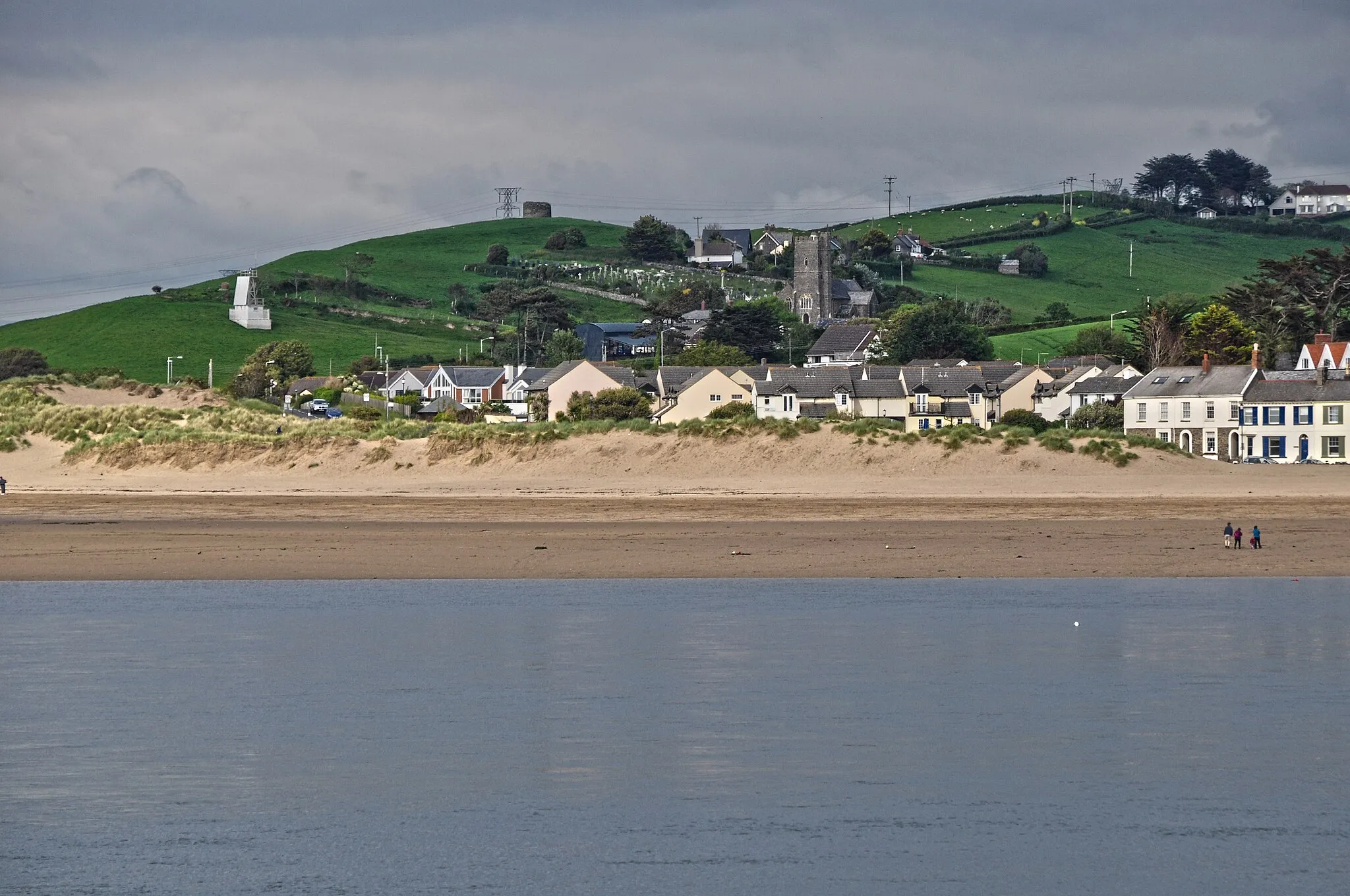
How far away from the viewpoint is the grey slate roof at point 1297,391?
54.8 m

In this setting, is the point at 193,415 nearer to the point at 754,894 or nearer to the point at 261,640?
the point at 261,640

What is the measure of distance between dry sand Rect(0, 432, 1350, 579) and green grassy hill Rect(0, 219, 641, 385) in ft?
Result: 218

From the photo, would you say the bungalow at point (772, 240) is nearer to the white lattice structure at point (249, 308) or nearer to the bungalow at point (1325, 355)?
the white lattice structure at point (249, 308)

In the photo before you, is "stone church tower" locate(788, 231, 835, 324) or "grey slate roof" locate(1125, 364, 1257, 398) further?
"stone church tower" locate(788, 231, 835, 324)

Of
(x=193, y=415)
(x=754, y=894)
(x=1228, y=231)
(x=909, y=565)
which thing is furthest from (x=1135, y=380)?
(x=1228, y=231)

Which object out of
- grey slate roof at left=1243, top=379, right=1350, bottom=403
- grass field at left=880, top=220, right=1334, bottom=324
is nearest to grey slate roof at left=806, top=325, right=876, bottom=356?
grass field at left=880, top=220, right=1334, bottom=324

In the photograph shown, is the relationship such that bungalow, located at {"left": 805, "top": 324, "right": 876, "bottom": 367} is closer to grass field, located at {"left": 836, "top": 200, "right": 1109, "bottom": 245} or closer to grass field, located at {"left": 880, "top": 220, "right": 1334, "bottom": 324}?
grass field, located at {"left": 880, "top": 220, "right": 1334, "bottom": 324}

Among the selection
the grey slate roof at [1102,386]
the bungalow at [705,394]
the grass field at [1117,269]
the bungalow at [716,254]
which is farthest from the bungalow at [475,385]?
the bungalow at [716,254]

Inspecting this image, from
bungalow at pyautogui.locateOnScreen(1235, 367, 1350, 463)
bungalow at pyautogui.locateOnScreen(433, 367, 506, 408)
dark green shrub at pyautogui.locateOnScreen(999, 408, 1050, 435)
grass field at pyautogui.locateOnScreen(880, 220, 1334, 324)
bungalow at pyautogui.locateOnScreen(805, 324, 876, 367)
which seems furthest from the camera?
grass field at pyautogui.locateOnScreen(880, 220, 1334, 324)

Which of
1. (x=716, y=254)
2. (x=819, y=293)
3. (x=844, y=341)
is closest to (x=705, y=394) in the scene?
(x=844, y=341)

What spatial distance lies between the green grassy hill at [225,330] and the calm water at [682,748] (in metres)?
89.8

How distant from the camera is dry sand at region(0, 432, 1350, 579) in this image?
958 inches

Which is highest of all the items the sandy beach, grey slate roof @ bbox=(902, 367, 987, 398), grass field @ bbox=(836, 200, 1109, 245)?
grass field @ bbox=(836, 200, 1109, 245)

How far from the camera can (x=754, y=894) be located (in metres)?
9.09
